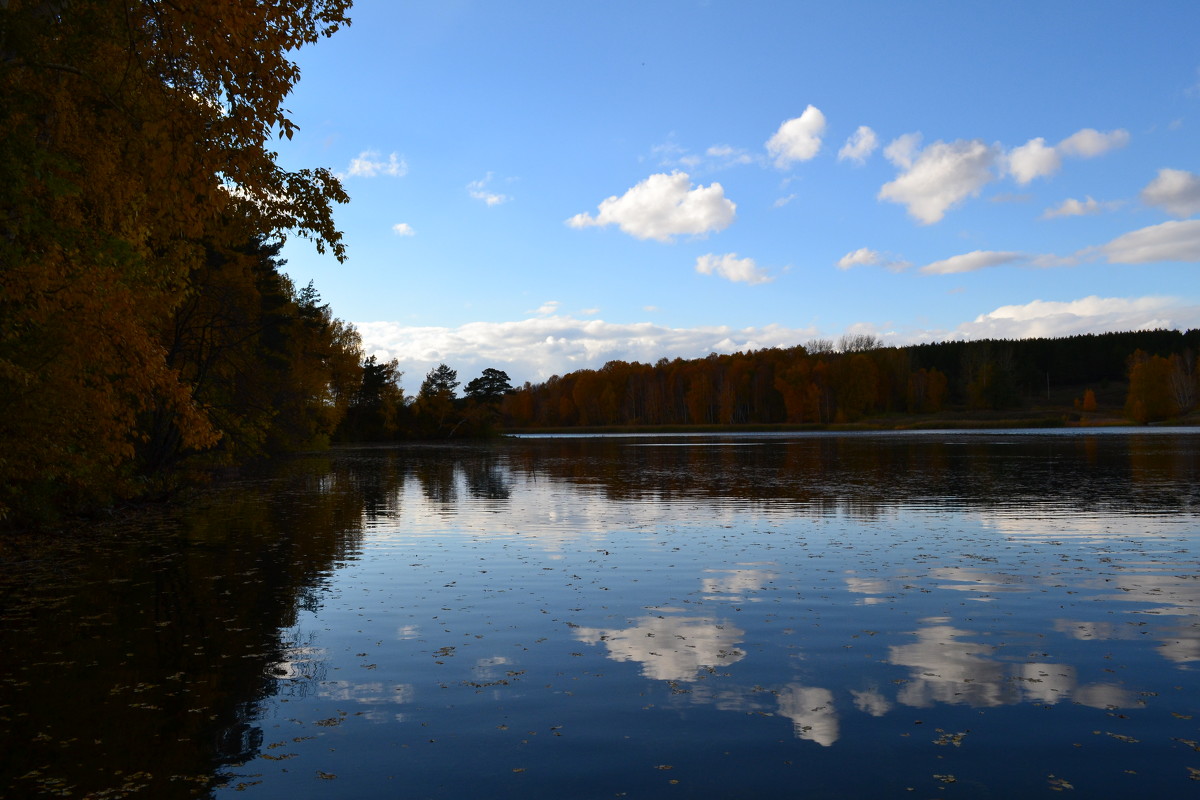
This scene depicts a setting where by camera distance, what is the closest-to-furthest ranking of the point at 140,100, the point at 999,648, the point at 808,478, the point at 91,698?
the point at 91,698 < the point at 999,648 < the point at 140,100 < the point at 808,478

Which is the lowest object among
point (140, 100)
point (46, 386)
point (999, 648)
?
point (999, 648)

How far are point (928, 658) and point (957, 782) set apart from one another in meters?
3.54

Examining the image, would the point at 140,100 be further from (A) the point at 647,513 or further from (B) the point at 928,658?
(A) the point at 647,513

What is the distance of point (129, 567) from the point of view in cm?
1686

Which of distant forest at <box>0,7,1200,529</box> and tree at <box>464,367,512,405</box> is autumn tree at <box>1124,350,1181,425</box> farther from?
distant forest at <box>0,7,1200,529</box>

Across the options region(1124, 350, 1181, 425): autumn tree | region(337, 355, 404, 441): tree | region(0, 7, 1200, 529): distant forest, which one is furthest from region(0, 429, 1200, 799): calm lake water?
region(1124, 350, 1181, 425): autumn tree

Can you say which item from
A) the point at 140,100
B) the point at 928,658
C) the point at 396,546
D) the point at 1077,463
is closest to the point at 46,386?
the point at 140,100

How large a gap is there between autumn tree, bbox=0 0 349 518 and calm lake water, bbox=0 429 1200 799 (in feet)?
12.4

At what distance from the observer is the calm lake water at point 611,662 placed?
6977 millimetres

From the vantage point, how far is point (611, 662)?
33.2 feet

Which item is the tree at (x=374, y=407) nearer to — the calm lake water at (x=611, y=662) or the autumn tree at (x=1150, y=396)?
the calm lake water at (x=611, y=662)

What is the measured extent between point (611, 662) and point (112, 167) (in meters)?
12.5

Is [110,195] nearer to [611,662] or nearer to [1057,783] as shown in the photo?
[611,662]

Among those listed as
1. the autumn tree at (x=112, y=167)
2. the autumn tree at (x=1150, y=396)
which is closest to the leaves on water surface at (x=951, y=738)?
the autumn tree at (x=112, y=167)
